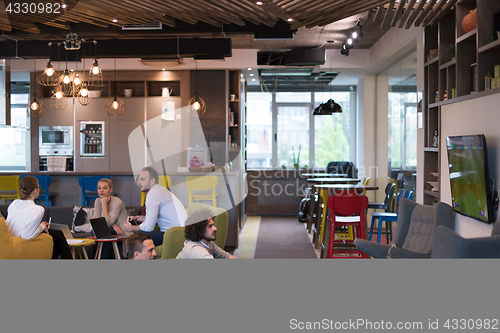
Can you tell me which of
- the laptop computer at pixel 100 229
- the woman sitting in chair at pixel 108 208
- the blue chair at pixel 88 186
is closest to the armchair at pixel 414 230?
the laptop computer at pixel 100 229

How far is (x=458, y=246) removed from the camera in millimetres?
1810

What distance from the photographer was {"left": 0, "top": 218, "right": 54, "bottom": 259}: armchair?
2861 mm

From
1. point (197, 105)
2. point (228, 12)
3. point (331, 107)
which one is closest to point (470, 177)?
point (228, 12)

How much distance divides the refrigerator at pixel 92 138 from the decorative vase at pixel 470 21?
6489mm

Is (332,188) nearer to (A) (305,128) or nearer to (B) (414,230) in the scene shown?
(B) (414,230)

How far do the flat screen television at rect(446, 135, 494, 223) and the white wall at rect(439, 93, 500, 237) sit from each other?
0.11 metres

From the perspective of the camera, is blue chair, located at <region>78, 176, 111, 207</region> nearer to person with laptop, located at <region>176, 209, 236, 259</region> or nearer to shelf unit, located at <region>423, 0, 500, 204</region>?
person with laptop, located at <region>176, 209, 236, 259</region>

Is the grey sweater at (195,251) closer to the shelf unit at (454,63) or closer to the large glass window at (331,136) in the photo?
the shelf unit at (454,63)

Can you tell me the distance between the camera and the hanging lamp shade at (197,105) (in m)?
6.90

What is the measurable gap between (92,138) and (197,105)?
8.21 feet
